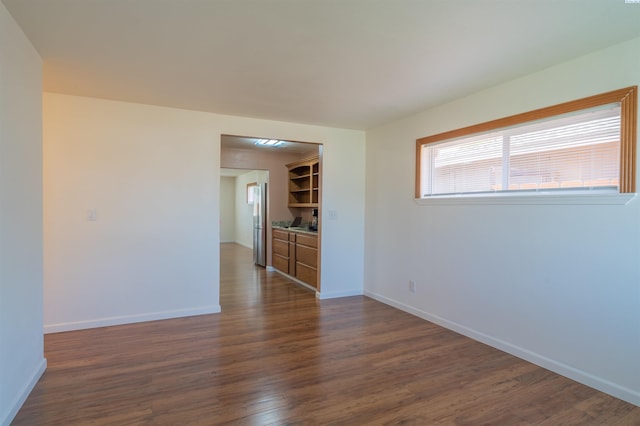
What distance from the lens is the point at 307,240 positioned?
5.41 metres

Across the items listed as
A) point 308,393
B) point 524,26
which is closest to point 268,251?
point 308,393

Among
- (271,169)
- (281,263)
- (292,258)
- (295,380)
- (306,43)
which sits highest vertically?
(306,43)

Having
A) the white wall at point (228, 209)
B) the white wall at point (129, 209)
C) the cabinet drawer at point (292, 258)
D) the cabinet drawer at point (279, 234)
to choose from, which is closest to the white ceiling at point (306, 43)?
the white wall at point (129, 209)

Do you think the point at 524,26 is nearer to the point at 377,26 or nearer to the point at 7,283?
the point at 377,26

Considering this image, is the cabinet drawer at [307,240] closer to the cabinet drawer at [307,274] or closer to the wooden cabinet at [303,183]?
the cabinet drawer at [307,274]

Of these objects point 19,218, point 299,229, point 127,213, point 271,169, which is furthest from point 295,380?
point 271,169

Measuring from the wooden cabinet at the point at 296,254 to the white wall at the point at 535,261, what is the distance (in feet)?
4.78

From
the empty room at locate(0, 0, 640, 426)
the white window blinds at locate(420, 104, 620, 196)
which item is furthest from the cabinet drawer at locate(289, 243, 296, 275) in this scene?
the white window blinds at locate(420, 104, 620, 196)

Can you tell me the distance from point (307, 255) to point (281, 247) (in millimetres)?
1178

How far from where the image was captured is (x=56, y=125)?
3344mm

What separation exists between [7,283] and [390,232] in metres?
3.74

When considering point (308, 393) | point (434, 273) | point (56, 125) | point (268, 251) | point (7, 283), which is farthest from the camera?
point (268, 251)

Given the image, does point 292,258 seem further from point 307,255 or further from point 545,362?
point 545,362

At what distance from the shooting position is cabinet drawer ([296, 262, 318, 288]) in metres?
5.19
